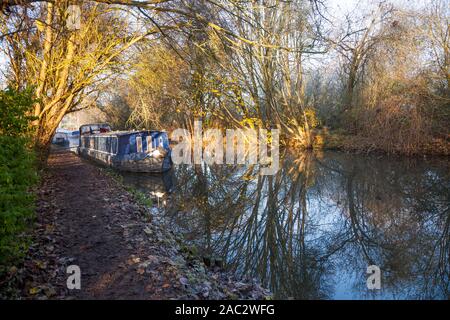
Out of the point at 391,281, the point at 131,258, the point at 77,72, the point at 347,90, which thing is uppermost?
the point at 347,90

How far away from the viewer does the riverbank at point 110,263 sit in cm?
317

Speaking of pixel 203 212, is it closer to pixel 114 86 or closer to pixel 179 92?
pixel 114 86

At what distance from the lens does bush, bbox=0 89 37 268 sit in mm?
2900

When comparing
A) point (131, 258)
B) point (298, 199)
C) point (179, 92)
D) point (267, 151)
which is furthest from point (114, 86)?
point (267, 151)

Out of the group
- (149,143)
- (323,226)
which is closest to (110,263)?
(323,226)

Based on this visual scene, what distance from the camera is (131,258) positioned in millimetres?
3992

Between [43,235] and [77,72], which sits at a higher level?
[77,72]

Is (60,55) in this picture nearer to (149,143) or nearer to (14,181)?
(149,143)

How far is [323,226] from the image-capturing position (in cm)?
699

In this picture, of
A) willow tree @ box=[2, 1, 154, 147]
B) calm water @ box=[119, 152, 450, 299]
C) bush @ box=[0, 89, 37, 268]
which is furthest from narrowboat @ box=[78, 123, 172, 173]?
bush @ box=[0, 89, 37, 268]

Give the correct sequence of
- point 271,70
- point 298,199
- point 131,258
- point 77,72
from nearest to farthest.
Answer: point 131,258 < point 298,199 < point 77,72 < point 271,70

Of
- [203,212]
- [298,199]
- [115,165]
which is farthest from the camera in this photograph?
[115,165]

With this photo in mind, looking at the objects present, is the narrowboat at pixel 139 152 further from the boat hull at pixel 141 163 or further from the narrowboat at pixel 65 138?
the narrowboat at pixel 65 138
